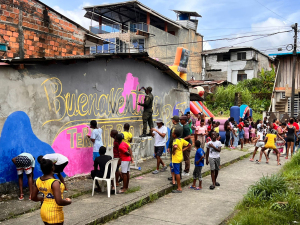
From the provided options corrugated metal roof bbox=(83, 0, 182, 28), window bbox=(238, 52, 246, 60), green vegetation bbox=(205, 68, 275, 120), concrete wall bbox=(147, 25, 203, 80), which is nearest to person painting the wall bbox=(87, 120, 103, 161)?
green vegetation bbox=(205, 68, 275, 120)

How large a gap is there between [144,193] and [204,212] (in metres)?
1.56

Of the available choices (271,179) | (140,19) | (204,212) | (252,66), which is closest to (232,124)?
(271,179)

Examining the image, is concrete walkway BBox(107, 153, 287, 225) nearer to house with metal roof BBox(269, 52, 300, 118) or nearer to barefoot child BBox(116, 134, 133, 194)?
barefoot child BBox(116, 134, 133, 194)

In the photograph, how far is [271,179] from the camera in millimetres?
6871

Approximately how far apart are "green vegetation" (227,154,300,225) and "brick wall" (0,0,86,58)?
785 cm

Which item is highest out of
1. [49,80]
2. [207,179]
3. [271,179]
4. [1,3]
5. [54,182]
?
[1,3]

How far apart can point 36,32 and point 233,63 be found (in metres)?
30.9

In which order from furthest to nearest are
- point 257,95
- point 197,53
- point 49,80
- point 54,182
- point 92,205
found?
1. point 197,53
2. point 257,95
3. point 49,80
4. point 92,205
5. point 54,182

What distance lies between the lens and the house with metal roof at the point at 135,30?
28312 mm

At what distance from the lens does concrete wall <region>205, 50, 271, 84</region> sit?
119 feet

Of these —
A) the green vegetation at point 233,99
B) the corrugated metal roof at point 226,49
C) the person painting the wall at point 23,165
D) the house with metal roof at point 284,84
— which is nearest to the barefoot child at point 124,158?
the person painting the wall at point 23,165

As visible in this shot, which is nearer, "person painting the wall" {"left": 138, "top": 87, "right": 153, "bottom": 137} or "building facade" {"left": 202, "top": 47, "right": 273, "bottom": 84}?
"person painting the wall" {"left": 138, "top": 87, "right": 153, "bottom": 137}

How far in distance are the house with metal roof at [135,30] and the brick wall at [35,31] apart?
49.1 feet

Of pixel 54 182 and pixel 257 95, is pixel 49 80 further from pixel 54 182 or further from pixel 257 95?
pixel 257 95
